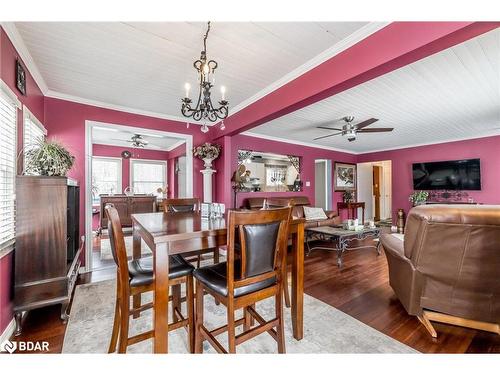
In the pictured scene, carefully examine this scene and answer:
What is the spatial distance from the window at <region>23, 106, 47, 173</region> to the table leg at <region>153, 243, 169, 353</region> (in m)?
1.87

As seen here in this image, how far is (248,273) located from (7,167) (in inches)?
88.0

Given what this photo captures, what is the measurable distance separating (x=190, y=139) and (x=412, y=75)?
3.39 meters

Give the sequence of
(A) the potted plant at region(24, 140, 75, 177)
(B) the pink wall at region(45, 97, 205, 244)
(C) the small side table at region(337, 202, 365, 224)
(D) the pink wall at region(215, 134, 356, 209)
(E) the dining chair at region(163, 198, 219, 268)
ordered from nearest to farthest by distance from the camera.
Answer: (A) the potted plant at region(24, 140, 75, 177) → (E) the dining chair at region(163, 198, 219, 268) → (B) the pink wall at region(45, 97, 205, 244) → (D) the pink wall at region(215, 134, 356, 209) → (C) the small side table at region(337, 202, 365, 224)

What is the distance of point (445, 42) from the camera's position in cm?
147

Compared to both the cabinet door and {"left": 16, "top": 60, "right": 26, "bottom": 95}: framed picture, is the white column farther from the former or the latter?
the cabinet door

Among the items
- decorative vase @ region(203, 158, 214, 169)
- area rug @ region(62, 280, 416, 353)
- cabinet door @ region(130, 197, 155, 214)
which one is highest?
decorative vase @ region(203, 158, 214, 169)

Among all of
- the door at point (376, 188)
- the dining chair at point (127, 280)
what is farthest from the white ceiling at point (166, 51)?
the door at point (376, 188)

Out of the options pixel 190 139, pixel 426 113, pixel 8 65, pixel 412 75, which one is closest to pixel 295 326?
pixel 412 75

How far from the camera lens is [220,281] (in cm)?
133

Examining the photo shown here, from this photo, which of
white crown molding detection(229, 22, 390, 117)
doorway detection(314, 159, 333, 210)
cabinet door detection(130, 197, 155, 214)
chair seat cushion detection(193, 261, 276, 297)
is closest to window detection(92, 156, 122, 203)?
cabinet door detection(130, 197, 155, 214)

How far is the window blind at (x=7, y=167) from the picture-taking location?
1.77 m

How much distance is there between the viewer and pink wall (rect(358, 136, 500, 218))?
4926 millimetres

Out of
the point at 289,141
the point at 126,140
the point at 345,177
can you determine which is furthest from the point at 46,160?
the point at 345,177
